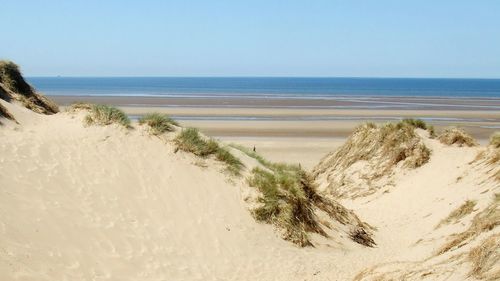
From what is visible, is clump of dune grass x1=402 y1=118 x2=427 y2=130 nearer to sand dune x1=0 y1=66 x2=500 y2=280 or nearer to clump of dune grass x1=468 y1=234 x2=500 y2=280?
sand dune x1=0 y1=66 x2=500 y2=280

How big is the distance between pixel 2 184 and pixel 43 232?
1.54 m

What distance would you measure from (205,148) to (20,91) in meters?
5.69

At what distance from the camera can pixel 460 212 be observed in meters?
12.6

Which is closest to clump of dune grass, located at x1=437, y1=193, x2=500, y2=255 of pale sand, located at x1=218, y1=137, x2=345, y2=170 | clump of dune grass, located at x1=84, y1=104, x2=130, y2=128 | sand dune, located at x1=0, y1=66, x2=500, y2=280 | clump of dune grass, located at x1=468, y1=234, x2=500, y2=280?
sand dune, located at x1=0, y1=66, x2=500, y2=280

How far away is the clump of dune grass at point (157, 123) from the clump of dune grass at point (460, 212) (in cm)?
668

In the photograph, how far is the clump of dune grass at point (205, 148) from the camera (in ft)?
42.1

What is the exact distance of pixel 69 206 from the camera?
9953mm

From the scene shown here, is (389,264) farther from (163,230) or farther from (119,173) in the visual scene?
(119,173)

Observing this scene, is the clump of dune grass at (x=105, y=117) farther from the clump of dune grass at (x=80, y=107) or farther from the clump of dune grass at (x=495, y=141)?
the clump of dune grass at (x=495, y=141)

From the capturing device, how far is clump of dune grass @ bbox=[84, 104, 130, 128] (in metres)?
13.0

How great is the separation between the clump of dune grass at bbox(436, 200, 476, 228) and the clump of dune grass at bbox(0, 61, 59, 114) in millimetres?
10338

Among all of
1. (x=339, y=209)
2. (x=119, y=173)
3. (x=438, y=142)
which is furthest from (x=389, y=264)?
(x=438, y=142)

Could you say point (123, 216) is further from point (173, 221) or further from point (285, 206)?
point (285, 206)

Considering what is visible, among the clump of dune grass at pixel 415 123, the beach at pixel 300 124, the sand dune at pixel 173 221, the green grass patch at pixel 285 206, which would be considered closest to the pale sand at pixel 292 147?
the beach at pixel 300 124
